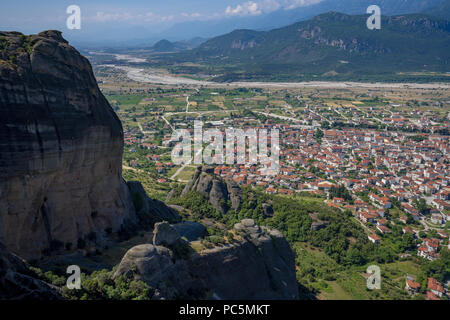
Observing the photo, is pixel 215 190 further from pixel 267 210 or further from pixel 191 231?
pixel 191 231

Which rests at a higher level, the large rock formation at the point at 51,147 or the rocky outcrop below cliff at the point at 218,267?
the large rock formation at the point at 51,147

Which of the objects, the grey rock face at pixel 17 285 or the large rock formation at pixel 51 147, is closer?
the grey rock face at pixel 17 285
